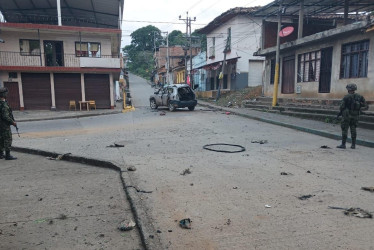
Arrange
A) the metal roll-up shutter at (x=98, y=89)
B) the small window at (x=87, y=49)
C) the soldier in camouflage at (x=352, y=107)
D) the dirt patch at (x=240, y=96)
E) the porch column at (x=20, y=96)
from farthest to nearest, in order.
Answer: the metal roll-up shutter at (x=98, y=89) → the small window at (x=87, y=49) → the dirt patch at (x=240, y=96) → the porch column at (x=20, y=96) → the soldier in camouflage at (x=352, y=107)

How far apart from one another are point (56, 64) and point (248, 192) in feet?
76.0

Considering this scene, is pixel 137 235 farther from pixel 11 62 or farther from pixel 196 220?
pixel 11 62

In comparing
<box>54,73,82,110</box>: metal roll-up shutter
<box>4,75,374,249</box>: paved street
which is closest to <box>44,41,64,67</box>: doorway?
<box>54,73,82,110</box>: metal roll-up shutter

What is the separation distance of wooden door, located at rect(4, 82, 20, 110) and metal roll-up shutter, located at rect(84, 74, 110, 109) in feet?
16.8

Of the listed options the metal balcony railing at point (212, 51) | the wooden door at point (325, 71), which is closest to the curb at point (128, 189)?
the wooden door at point (325, 71)

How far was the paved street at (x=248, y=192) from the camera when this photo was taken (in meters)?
3.12

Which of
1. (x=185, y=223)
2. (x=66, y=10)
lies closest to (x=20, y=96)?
(x=66, y=10)

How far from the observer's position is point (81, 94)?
23766mm

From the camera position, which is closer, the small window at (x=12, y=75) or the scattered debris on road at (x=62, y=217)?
the scattered debris on road at (x=62, y=217)

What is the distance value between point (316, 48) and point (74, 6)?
72.5 ft

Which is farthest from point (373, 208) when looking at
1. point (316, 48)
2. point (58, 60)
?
point (58, 60)

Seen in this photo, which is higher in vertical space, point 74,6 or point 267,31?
point 74,6

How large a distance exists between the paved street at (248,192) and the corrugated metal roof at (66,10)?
21.4 metres

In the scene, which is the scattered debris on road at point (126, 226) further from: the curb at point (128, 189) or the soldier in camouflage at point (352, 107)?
the soldier in camouflage at point (352, 107)
